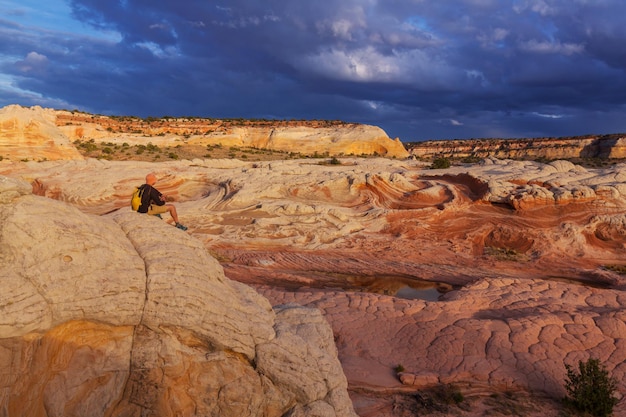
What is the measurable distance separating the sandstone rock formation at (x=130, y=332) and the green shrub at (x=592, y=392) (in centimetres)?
365

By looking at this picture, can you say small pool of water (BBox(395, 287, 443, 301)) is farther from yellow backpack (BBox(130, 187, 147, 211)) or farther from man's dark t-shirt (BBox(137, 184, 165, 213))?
yellow backpack (BBox(130, 187, 147, 211))

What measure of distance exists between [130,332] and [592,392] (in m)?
6.29

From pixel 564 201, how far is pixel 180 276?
57.0 ft

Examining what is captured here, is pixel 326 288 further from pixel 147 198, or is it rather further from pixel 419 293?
pixel 147 198

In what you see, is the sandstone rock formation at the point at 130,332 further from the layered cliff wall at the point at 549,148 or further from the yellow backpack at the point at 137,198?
the layered cliff wall at the point at 549,148

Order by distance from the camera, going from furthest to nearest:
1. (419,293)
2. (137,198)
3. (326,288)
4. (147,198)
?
1. (419,293)
2. (326,288)
3. (147,198)
4. (137,198)

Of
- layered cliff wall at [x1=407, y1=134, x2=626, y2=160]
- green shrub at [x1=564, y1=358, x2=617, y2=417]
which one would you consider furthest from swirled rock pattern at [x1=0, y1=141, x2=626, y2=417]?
layered cliff wall at [x1=407, y1=134, x2=626, y2=160]

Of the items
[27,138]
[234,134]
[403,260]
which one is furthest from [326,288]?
[234,134]

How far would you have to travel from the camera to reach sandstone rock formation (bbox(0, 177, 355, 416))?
4398mm

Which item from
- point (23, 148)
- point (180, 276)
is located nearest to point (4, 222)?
point (180, 276)

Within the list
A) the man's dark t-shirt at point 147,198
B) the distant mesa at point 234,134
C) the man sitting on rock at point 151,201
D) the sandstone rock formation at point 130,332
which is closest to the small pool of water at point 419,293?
the man sitting on rock at point 151,201

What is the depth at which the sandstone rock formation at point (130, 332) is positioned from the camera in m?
4.40

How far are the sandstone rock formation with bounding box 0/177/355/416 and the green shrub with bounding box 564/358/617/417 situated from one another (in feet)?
12.0

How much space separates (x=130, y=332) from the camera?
5020mm
